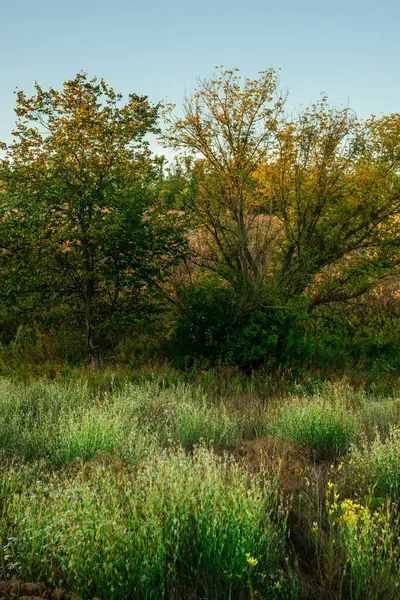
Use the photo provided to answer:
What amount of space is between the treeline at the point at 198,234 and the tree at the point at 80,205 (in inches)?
1.0

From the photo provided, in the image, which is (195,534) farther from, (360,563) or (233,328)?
(233,328)

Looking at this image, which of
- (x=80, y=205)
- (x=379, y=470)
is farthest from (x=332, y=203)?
(x=379, y=470)

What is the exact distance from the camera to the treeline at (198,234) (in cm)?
896

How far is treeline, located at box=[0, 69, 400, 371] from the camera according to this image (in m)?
8.96

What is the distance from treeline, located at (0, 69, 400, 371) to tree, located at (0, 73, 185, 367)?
3cm

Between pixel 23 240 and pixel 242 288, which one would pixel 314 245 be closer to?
pixel 242 288

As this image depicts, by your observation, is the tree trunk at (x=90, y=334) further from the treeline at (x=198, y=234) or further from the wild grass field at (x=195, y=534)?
the wild grass field at (x=195, y=534)

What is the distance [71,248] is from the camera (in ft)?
31.6

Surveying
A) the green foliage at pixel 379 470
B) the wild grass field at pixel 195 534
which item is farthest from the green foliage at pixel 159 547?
the green foliage at pixel 379 470

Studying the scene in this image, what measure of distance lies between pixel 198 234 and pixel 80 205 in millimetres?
4076

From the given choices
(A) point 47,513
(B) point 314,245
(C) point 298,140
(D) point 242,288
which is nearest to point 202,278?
(D) point 242,288

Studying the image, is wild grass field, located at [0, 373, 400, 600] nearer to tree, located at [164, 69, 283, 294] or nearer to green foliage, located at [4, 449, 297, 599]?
green foliage, located at [4, 449, 297, 599]

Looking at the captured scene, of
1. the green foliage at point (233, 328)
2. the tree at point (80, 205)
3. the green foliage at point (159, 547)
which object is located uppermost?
the tree at point (80, 205)

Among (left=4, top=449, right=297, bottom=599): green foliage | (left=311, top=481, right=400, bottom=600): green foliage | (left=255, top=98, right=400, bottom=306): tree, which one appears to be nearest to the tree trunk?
(left=255, top=98, right=400, bottom=306): tree
